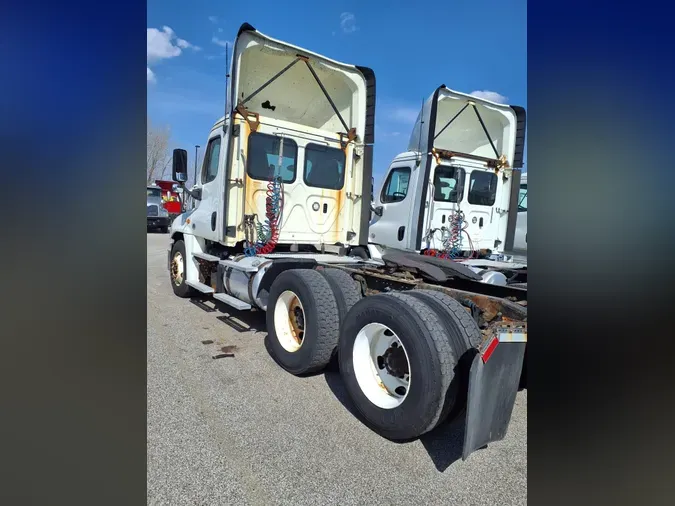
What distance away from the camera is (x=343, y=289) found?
148 inches

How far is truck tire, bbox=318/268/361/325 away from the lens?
3.66m

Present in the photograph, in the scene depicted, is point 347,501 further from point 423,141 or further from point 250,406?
point 423,141

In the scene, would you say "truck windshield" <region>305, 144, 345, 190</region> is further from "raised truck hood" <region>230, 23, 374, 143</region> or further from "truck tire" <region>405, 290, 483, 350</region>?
"truck tire" <region>405, 290, 483, 350</region>

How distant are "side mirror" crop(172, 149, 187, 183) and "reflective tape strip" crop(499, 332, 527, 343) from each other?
5.14m

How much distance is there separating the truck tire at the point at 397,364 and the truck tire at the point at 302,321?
16.8 inches

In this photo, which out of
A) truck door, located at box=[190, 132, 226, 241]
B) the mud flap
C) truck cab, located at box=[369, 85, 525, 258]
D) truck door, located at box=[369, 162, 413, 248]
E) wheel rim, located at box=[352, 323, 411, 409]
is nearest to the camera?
the mud flap

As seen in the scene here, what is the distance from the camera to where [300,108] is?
249 inches

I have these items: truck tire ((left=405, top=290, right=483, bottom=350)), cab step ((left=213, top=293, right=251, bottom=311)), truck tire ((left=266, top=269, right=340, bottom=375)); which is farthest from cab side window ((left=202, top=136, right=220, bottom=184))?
truck tire ((left=405, top=290, right=483, bottom=350))

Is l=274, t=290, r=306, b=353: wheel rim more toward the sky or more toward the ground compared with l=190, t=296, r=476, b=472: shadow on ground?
more toward the sky

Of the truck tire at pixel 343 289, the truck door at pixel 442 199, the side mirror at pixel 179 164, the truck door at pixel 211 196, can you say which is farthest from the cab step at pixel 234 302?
the truck door at pixel 442 199

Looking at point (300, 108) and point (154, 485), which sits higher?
point (300, 108)

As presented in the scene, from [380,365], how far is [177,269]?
5.35m
